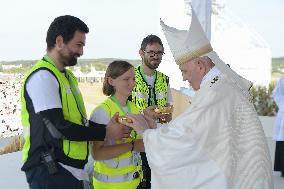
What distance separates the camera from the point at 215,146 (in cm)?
177

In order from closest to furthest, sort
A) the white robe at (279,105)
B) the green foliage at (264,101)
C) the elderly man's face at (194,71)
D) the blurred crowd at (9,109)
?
1. the elderly man's face at (194,71)
2. the white robe at (279,105)
3. the blurred crowd at (9,109)
4. the green foliage at (264,101)

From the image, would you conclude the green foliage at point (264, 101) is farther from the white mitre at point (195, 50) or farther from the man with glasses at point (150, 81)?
the white mitre at point (195, 50)

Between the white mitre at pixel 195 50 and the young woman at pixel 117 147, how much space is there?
1.32ft

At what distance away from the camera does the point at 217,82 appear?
1.83 metres

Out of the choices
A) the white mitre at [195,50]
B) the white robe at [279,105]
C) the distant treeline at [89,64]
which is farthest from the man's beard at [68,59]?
the white robe at [279,105]

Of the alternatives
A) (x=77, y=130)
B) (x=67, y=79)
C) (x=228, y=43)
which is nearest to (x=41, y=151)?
(x=77, y=130)

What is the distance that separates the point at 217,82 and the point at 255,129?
0.83ft

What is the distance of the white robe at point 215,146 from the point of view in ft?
5.81

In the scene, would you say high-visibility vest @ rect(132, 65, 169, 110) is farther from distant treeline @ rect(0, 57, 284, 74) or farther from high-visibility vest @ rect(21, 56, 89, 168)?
high-visibility vest @ rect(21, 56, 89, 168)

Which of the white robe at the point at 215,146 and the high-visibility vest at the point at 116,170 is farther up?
the white robe at the point at 215,146

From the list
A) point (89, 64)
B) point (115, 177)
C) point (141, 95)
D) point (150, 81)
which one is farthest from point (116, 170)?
point (89, 64)

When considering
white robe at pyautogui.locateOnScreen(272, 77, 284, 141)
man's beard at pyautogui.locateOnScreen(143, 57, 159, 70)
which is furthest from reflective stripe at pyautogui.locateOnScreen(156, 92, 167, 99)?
white robe at pyautogui.locateOnScreen(272, 77, 284, 141)

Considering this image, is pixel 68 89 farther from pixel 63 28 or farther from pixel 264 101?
pixel 264 101

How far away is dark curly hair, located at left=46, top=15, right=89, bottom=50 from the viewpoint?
195cm
